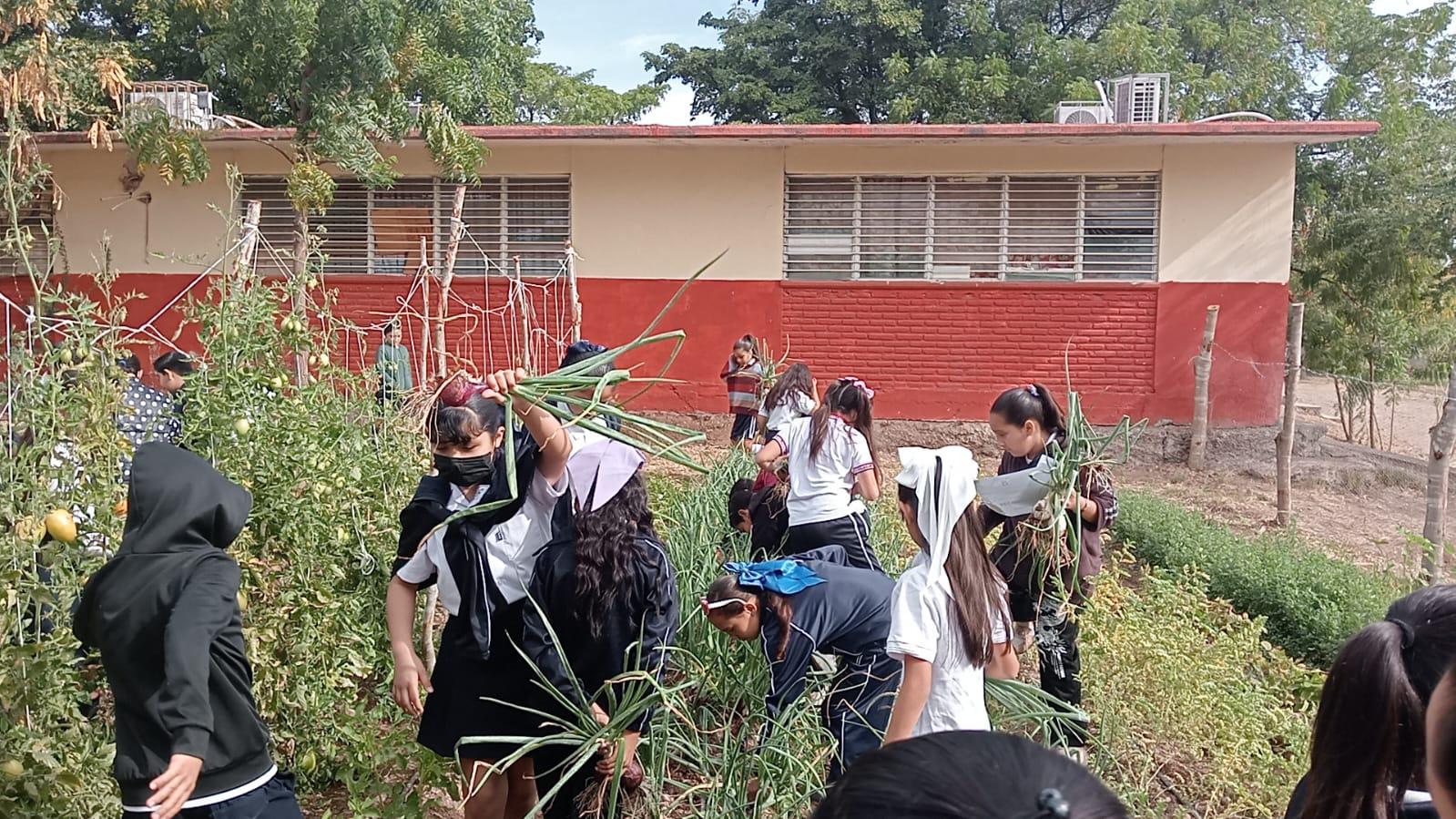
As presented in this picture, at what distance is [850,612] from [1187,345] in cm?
838

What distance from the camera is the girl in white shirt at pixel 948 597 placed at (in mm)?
2254

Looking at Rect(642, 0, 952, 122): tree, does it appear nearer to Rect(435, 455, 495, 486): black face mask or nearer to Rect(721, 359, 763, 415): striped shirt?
Rect(721, 359, 763, 415): striped shirt

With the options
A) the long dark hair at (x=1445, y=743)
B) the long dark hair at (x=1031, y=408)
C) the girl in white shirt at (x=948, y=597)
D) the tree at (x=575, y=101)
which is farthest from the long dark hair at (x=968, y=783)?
the tree at (x=575, y=101)

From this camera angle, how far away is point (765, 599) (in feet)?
8.89

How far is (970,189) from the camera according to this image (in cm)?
1030

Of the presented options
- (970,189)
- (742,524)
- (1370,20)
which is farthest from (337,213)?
(1370,20)

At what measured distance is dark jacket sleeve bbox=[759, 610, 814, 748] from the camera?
2504mm

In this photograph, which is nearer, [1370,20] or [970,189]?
[970,189]

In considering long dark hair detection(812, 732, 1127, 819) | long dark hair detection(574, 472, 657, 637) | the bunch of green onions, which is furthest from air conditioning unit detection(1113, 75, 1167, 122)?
long dark hair detection(812, 732, 1127, 819)

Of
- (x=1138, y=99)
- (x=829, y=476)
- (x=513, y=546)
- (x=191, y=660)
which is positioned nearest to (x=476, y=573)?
(x=513, y=546)

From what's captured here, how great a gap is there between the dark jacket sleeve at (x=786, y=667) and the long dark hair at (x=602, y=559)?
0.44 metres

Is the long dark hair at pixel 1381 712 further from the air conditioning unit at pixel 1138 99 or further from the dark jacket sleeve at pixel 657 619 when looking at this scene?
the air conditioning unit at pixel 1138 99

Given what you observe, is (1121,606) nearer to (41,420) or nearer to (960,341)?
(41,420)

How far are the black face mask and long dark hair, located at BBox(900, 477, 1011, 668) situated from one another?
974mm
